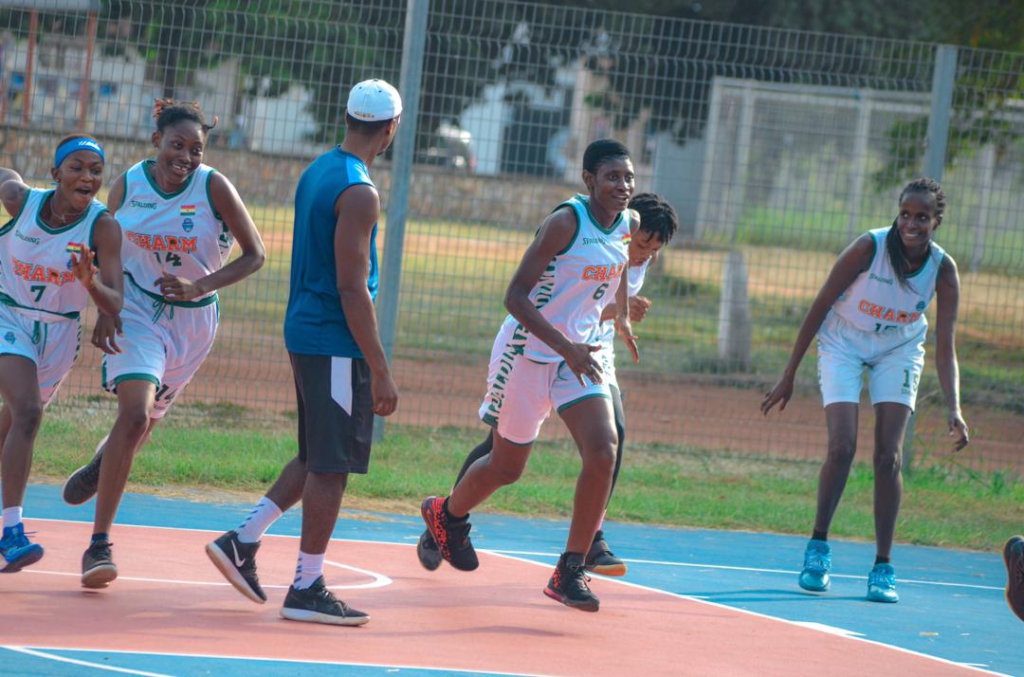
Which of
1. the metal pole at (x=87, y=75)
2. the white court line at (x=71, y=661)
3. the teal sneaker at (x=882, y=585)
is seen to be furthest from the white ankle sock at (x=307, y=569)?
the metal pole at (x=87, y=75)

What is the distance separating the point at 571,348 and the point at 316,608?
1.61 m

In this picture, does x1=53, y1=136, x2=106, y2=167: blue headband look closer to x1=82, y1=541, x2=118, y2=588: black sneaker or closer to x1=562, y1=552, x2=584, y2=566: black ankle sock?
x1=82, y1=541, x2=118, y2=588: black sneaker

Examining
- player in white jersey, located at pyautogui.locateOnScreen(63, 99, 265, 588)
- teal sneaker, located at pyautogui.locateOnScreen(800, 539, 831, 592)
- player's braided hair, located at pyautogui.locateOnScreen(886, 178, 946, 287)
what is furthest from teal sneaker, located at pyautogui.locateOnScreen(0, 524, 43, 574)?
player's braided hair, located at pyautogui.locateOnScreen(886, 178, 946, 287)

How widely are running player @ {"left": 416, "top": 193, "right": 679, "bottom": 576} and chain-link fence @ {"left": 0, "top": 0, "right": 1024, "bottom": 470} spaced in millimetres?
3306

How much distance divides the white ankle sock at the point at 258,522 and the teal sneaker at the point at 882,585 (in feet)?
11.1

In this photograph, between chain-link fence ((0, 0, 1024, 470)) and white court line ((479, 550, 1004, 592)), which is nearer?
white court line ((479, 550, 1004, 592))

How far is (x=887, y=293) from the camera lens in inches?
301

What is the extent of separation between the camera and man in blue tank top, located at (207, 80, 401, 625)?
5.51 meters

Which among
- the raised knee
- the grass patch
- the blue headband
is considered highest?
the blue headband

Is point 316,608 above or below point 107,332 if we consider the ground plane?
below

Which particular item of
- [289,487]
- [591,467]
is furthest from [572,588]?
[289,487]

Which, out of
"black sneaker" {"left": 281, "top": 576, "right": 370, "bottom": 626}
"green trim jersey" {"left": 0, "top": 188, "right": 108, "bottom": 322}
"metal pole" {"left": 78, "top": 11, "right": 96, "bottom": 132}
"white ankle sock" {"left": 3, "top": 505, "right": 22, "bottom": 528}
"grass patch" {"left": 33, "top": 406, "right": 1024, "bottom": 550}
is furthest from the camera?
"metal pole" {"left": 78, "top": 11, "right": 96, "bottom": 132}

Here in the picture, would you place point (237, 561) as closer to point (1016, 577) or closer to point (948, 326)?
point (1016, 577)

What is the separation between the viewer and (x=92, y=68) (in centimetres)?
1061
